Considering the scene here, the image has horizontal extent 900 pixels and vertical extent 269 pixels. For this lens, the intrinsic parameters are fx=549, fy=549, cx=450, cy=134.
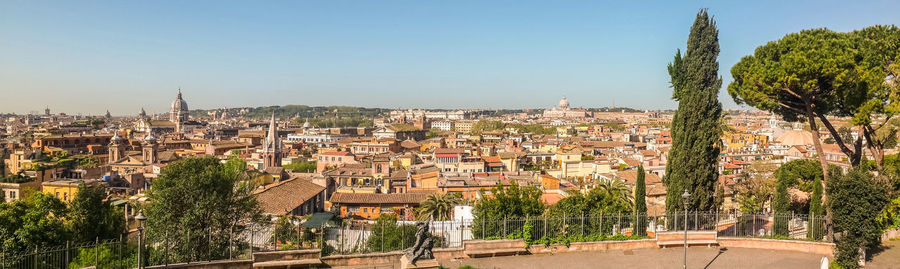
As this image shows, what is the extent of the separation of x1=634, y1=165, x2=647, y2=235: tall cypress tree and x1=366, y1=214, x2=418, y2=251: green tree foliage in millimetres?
5772

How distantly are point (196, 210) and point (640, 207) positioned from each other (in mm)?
12194

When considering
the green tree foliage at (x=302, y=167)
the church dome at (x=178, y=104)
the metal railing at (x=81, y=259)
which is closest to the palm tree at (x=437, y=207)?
the metal railing at (x=81, y=259)

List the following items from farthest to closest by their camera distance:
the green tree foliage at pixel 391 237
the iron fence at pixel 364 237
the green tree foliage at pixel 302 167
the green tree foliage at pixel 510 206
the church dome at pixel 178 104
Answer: the church dome at pixel 178 104 < the green tree foliage at pixel 302 167 < the green tree foliage at pixel 510 206 < the green tree foliage at pixel 391 237 < the iron fence at pixel 364 237

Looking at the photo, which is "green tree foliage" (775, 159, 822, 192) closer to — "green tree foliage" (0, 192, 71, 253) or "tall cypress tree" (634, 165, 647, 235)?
"tall cypress tree" (634, 165, 647, 235)

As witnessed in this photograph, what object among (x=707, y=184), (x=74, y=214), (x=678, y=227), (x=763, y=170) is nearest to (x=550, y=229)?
(x=678, y=227)

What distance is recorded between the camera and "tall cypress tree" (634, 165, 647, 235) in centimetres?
1426

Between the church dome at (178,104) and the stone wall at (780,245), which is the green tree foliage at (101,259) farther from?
the church dome at (178,104)

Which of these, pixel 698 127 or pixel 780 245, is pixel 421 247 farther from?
pixel 698 127

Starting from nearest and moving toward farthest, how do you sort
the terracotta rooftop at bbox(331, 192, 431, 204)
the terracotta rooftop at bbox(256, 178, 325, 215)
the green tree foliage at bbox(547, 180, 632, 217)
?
the green tree foliage at bbox(547, 180, 632, 217), the terracotta rooftop at bbox(256, 178, 325, 215), the terracotta rooftop at bbox(331, 192, 431, 204)

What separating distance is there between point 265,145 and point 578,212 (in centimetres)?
3744

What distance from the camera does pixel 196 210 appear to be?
12094 mm

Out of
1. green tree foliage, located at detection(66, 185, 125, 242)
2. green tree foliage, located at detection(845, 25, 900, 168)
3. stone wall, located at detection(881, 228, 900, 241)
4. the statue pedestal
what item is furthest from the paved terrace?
green tree foliage, located at detection(66, 185, 125, 242)

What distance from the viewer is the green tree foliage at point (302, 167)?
162 feet

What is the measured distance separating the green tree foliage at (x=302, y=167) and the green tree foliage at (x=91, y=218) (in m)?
33.7
